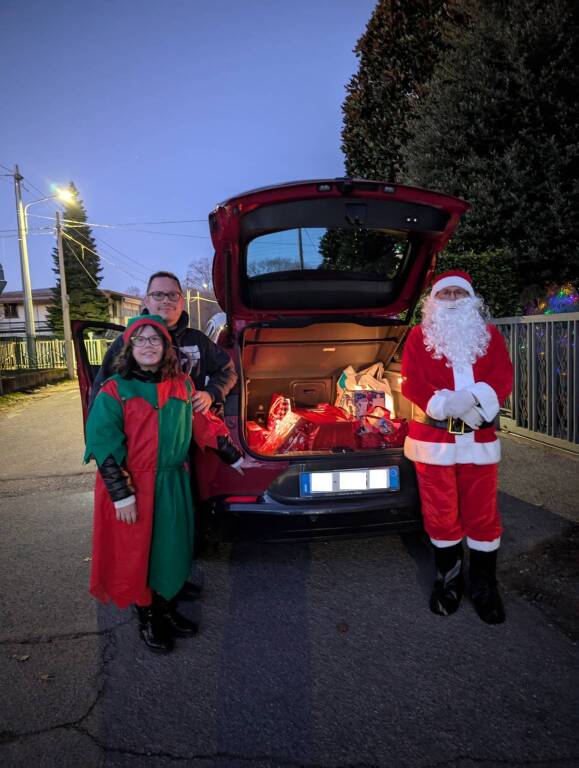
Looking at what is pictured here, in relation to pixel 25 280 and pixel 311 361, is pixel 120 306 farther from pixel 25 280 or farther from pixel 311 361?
pixel 311 361

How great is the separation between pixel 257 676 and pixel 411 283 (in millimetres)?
2646

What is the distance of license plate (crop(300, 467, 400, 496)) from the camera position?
2619mm

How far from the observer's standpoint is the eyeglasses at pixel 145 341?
2258mm

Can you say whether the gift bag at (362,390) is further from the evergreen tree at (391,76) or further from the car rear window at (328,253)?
the evergreen tree at (391,76)

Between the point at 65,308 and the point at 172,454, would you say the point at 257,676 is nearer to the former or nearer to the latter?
the point at 172,454

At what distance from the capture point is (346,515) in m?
2.62

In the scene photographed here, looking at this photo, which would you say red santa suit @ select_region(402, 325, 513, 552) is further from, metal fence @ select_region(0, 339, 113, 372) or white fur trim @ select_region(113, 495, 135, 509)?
metal fence @ select_region(0, 339, 113, 372)

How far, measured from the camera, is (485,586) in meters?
2.55

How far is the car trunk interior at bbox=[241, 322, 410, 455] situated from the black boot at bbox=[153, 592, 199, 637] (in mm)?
1444

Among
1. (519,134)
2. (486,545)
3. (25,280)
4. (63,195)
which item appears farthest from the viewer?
(63,195)

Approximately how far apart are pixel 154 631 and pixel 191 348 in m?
1.50

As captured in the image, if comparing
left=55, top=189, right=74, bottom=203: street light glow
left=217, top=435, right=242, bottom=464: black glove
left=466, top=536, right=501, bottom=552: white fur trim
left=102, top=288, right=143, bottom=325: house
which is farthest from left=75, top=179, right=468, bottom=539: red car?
left=102, top=288, right=143, bottom=325: house

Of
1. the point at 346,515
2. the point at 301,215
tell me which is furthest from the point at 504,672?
the point at 301,215

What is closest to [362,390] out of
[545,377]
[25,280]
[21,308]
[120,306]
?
[545,377]
